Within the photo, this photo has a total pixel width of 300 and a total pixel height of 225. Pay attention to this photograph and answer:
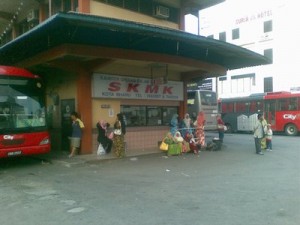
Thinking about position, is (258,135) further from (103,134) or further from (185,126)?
(103,134)

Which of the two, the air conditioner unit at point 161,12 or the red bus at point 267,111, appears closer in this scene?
the air conditioner unit at point 161,12

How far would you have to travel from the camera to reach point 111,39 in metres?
13.1

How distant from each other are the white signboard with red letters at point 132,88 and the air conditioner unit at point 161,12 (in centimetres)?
328

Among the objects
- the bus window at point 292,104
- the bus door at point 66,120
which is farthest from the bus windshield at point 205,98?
the bus door at point 66,120

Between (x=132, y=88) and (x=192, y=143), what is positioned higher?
(x=132, y=88)

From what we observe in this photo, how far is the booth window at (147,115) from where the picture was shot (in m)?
15.7

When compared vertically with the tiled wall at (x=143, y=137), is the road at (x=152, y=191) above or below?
below

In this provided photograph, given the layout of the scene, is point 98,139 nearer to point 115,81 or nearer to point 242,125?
point 115,81

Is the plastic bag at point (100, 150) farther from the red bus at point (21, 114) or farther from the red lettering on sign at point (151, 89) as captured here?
the red lettering on sign at point (151, 89)

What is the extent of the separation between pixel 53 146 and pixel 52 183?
7.40m

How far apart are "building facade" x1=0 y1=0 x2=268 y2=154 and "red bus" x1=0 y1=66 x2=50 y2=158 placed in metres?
1.46

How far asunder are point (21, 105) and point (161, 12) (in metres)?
8.58

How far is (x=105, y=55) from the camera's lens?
505 inches

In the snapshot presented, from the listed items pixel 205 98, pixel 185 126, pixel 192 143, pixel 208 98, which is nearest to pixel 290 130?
pixel 208 98
